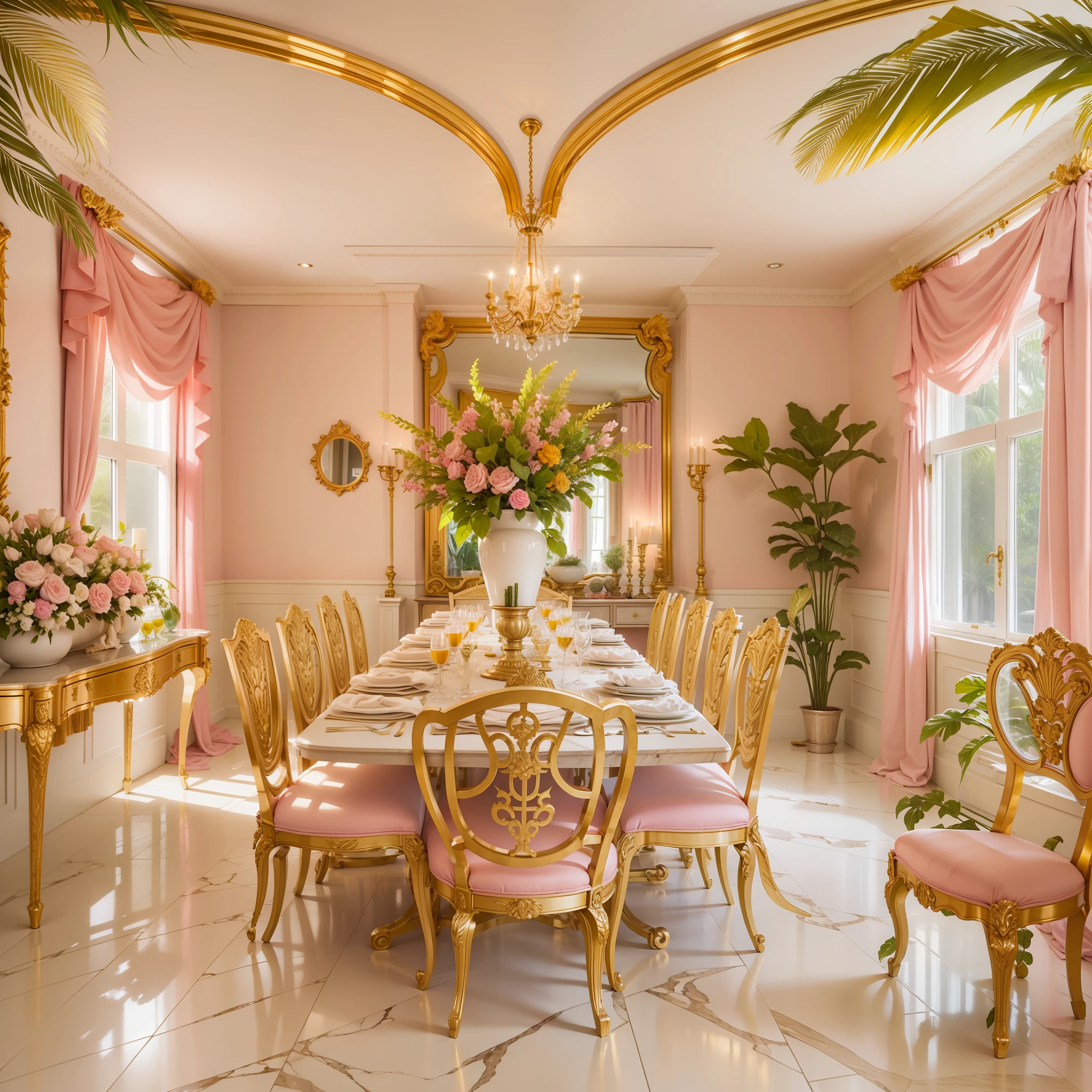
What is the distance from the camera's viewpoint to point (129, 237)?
13.5 feet

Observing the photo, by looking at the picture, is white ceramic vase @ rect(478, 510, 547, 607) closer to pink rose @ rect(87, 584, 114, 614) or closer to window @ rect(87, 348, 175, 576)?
pink rose @ rect(87, 584, 114, 614)

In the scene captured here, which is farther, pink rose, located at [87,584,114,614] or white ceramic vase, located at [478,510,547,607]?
pink rose, located at [87,584,114,614]

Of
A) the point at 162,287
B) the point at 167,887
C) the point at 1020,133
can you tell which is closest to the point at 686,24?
the point at 1020,133

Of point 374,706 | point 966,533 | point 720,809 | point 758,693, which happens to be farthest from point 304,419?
point 966,533

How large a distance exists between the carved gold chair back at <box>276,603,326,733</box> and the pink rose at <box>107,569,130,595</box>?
0.82m

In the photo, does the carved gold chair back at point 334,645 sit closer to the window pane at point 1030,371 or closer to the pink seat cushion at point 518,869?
the pink seat cushion at point 518,869

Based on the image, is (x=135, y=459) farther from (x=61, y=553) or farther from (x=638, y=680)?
(x=638, y=680)

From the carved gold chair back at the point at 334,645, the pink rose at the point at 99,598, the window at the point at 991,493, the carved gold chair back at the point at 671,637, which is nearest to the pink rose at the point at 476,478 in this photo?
the carved gold chair back at the point at 334,645

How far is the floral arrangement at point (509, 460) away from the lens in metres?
2.60

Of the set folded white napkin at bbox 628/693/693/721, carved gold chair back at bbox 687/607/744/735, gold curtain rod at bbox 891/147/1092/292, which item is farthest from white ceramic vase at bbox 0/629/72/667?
gold curtain rod at bbox 891/147/1092/292

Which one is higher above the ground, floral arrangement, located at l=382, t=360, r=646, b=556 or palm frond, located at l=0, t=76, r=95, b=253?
palm frond, located at l=0, t=76, r=95, b=253

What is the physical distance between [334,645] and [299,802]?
1.26 metres

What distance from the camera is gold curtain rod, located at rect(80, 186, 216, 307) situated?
3633mm

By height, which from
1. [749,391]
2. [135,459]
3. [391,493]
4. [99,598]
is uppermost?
[749,391]
